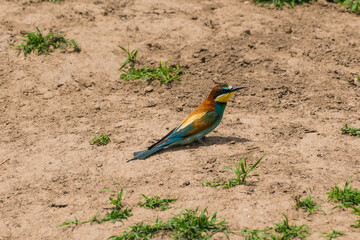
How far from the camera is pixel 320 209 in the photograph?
134 inches

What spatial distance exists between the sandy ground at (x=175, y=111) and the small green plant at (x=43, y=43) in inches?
3.8

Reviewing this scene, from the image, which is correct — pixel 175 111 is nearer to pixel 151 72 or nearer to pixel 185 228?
pixel 151 72

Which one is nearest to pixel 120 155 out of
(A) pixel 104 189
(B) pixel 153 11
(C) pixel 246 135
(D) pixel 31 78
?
(A) pixel 104 189

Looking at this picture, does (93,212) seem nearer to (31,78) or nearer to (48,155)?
(48,155)

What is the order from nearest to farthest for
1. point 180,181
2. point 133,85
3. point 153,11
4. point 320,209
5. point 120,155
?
point 320,209 < point 180,181 < point 120,155 < point 133,85 < point 153,11

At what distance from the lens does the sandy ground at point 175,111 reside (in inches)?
142

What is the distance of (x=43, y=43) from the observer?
5.90 m

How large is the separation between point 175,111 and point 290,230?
7.20 ft

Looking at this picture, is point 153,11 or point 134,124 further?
point 153,11

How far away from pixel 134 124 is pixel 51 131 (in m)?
0.82

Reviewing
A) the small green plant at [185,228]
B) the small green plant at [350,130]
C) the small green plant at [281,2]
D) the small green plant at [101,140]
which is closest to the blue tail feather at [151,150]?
the small green plant at [101,140]

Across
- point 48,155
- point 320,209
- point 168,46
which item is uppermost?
point 168,46

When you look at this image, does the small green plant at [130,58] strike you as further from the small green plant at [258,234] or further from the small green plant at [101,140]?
the small green plant at [258,234]

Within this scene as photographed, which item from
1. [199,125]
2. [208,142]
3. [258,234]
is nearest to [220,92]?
[199,125]
